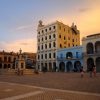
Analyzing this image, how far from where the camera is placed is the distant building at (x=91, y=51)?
49.0 meters

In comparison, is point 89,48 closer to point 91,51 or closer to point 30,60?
point 91,51

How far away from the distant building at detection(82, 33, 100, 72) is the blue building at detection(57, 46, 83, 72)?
319 cm

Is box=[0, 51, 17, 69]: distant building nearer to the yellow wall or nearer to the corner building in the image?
the corner building

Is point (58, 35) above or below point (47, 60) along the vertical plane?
above

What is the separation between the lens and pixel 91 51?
169 feet

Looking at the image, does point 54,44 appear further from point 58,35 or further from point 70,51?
point 70,51

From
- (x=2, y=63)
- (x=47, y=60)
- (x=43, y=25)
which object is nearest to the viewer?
(x=47, y=60)

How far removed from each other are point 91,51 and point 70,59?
8.18 m

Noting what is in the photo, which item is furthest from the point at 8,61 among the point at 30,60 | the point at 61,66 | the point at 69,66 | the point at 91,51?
the point at 91,51

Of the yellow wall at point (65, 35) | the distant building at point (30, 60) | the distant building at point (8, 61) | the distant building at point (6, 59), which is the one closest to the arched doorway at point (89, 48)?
the yellow wall at point (65, 35)

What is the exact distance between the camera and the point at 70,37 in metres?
68.6

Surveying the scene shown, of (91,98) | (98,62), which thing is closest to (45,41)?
(98,62)

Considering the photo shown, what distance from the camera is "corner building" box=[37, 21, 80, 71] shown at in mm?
62938

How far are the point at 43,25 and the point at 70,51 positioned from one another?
668 inches
